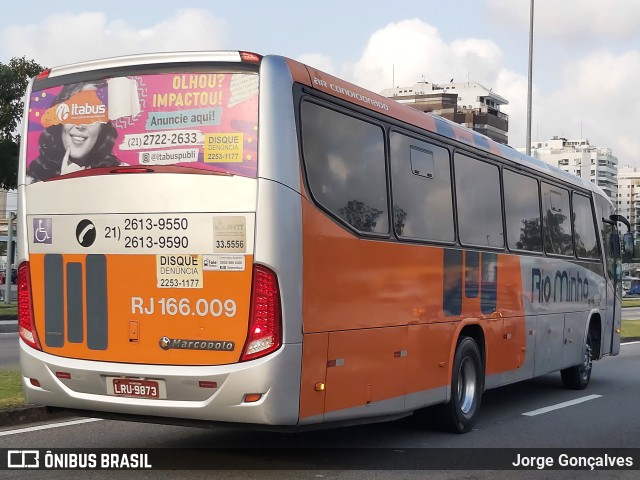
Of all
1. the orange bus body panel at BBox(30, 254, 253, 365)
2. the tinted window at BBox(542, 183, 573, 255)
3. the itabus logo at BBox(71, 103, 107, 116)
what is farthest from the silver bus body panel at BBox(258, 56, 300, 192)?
the tinted window at BBox(542, 183, 573, 255)

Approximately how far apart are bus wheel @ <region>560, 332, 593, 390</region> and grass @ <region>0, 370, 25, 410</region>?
7.93 m

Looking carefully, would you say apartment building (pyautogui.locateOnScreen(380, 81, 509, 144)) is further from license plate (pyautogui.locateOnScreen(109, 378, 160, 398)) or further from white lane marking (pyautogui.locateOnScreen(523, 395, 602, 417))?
→ license plate (pyautogui.locateOnScreen(109, 378, 160, 398))

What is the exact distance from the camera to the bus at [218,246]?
701cm

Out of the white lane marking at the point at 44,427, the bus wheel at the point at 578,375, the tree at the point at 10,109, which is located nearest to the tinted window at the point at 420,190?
the white lane marking at the point at 44,427

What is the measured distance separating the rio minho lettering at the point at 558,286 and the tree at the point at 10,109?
17972 mm

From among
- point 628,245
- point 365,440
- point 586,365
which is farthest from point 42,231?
point 628,245

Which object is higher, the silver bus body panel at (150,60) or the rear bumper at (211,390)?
the silver bus body panel at (150,60)

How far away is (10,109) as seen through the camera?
92.0 ft

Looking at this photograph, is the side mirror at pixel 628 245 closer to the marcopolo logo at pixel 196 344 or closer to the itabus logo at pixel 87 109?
the marcopolo logo at pixel 196 344

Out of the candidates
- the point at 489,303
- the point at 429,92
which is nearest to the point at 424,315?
the point at 489,303

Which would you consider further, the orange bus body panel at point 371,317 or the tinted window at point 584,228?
the tinted window at point 584,228

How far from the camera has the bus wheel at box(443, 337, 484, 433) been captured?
9.88m

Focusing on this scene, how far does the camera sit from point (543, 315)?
12852 millimetres

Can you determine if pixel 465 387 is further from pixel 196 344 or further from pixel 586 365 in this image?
pixel 586 365
